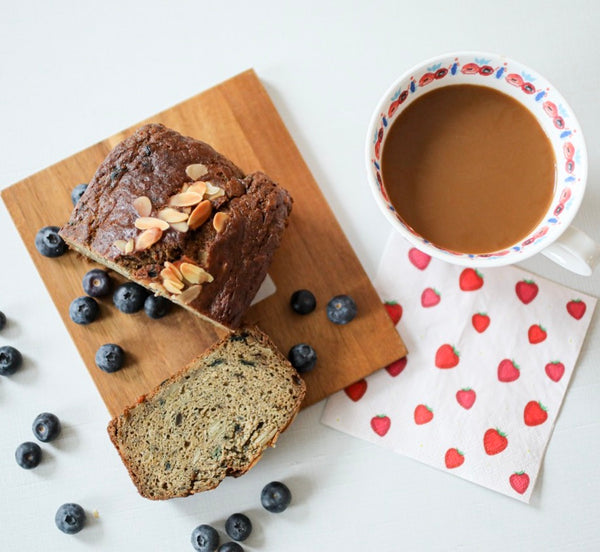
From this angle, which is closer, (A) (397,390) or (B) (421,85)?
(B) (421,85)

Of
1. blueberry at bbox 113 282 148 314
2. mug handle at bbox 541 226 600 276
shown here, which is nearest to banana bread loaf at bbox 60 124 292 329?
blueberry at bbox 113 282 148 314

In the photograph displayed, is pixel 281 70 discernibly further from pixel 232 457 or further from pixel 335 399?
pixel 232 457

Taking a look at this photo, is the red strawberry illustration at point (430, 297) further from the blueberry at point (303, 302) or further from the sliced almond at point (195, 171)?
the sliced almond at point (195, 171)

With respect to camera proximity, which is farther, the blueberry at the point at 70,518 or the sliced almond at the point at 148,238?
the blueberry at the point at 70,518

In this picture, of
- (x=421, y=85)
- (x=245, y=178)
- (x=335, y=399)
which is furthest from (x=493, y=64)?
(x=335, y=399)

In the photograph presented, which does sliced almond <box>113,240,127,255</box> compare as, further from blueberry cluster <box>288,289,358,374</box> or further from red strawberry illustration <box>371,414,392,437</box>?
red strawberry illustration <box>371,414,392,437</box>

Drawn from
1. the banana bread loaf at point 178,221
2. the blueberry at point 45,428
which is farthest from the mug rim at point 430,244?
the blueberry at point 45,428
